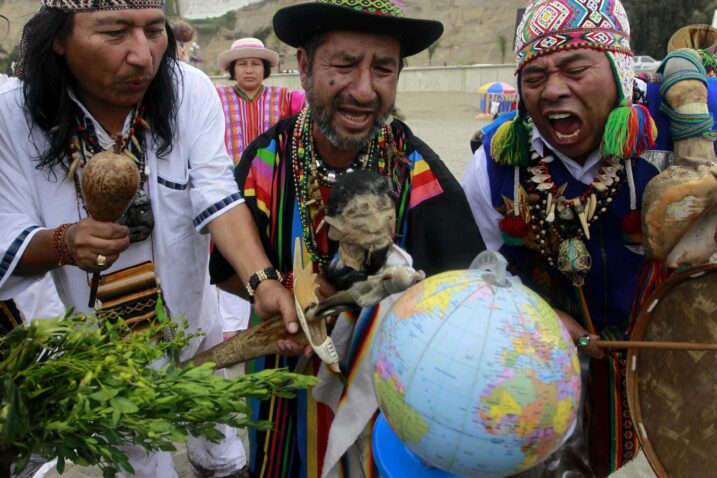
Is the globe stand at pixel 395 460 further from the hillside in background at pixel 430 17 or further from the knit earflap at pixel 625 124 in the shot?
the hillside in background at pixel 430 17

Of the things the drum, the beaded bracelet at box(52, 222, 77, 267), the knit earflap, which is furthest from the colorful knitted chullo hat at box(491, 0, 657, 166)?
the beaded bracelet at box(52, 222, 77, 267)

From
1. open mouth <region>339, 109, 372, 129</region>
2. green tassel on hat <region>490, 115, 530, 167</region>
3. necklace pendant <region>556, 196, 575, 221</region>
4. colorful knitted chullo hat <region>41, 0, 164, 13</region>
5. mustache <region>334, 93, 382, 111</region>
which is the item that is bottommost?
necklace pendant <region>556, 196, 575, 221</region>

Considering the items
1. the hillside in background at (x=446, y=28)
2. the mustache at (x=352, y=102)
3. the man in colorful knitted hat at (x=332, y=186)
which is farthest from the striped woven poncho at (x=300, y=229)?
the hillside in background at (x=446, y=28)

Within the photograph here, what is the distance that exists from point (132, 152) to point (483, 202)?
1385mm

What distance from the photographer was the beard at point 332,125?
2.20 m

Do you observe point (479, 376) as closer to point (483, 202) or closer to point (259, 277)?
point (259, 277)

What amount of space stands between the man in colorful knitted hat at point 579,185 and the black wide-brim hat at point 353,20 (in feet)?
1.56

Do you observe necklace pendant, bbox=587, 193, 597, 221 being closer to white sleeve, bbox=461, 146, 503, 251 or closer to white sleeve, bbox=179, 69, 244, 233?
white sleeve, bbox=461, 146, 503, 251

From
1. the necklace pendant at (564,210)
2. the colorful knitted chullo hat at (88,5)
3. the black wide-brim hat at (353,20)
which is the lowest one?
the necklace pendant at (564,210)

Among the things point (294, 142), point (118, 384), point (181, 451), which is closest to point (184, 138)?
point (294, 142)

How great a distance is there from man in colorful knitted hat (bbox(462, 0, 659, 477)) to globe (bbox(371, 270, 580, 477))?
77 cm

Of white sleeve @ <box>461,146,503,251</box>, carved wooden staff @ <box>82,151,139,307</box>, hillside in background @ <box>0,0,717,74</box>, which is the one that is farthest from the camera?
hillside in background @ <box>0,0,717,74</box>

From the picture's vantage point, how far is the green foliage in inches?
52.2

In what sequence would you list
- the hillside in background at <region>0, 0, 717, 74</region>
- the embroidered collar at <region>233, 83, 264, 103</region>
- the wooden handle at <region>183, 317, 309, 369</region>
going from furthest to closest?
the hillside in background at <region>0, 0, 717, 74</region> → the embroidered collar at <region>233, 83, 264, 103</region> → the wooden handle at <region>183, 317, 309, 369</region>
